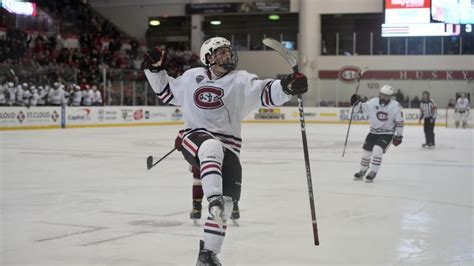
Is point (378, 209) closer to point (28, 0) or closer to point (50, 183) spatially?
point (50, 183)

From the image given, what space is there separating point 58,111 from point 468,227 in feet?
54.5

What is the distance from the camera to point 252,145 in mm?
15391

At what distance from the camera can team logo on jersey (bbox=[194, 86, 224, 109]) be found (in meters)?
4.29

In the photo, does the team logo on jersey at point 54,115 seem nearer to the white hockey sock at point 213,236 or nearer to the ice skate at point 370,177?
the ice skate at point 370,177

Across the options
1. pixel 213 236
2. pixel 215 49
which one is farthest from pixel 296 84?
pixel 213 236

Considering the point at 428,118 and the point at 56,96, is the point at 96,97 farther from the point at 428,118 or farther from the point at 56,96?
the point at 428,118

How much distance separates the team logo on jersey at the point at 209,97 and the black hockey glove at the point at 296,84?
0.40 m

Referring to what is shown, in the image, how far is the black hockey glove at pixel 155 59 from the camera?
174 inches

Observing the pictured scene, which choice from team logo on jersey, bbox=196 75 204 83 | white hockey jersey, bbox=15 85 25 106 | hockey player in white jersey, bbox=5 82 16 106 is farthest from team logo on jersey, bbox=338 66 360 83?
team logo on jersey, bbox=196 75 204 83

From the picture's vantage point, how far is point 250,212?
21.4 feet

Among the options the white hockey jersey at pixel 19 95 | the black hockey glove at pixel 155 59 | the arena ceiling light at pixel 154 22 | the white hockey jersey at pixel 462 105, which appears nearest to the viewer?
the black hockey glove at pixel 155 59

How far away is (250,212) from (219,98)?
2404mm

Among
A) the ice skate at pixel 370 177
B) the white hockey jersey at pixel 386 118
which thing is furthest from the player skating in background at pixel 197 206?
the white hockey jersey at pixel 386 118

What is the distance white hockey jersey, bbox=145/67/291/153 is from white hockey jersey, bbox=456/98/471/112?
20.9 meters
